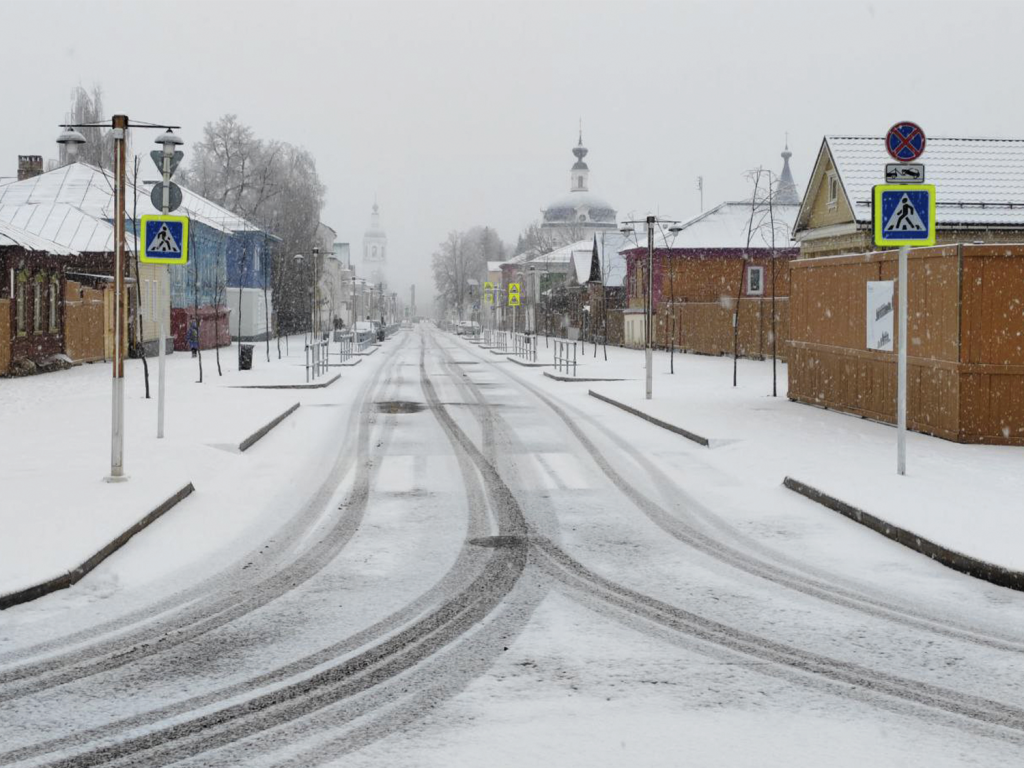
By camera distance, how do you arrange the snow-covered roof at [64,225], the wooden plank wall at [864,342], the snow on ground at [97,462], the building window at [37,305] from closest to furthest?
1. the snow on ground at [97,462]
2. the wooden plank wall at [864,342]
3. the building window at [37,305]
4. the snow-covered roof at [64,225]

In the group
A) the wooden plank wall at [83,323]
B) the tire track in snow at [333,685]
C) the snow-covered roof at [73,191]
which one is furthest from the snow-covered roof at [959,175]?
the snow-covered roof at [73,191]

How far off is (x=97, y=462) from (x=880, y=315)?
1191 centimetres

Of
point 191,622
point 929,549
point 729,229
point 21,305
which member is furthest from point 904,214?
point 729,229

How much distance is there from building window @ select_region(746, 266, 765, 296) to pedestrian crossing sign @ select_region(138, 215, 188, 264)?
4568 cm

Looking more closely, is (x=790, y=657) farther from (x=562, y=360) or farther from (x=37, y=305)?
(x=562, y=360)

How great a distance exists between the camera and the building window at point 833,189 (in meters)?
27.7

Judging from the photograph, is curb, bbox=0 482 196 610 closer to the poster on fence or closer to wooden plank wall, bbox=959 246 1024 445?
wooden plank wall, bbox=959 246 1024 445

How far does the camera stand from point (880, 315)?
17.5m

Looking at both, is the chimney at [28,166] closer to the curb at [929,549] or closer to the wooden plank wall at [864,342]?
the wooden plank wall at [864,342]

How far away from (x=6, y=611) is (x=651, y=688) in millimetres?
4173

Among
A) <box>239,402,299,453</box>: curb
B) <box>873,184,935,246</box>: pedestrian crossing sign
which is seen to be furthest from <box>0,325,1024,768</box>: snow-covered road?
<box>239,402,299,453</box>: curb

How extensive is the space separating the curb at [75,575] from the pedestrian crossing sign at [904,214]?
318 inches

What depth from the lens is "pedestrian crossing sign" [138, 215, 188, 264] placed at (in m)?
14.5

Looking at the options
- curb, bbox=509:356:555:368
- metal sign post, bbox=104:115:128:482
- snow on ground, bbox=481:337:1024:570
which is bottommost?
snow on ground, bbox=481:337:1024:570
